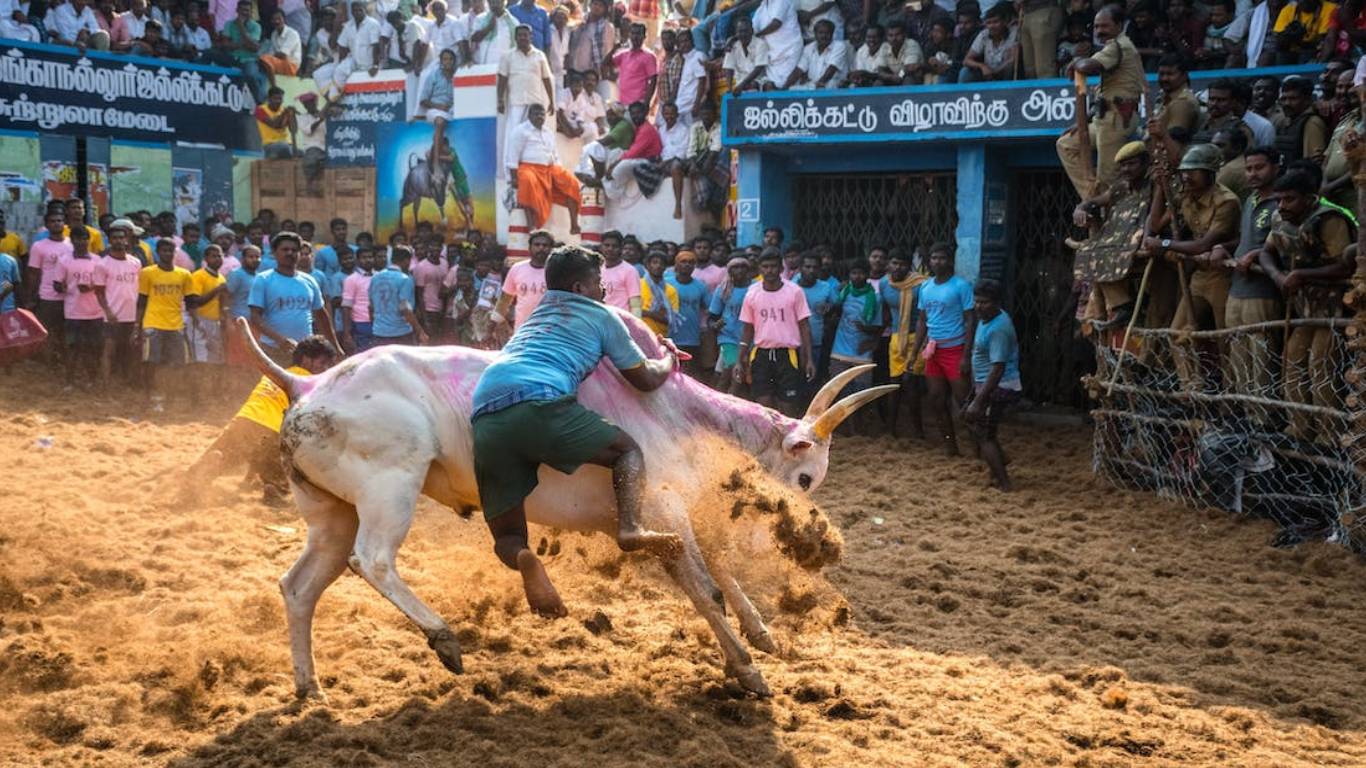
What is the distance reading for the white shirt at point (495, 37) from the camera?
59.6ft

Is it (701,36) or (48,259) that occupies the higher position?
(701,36)

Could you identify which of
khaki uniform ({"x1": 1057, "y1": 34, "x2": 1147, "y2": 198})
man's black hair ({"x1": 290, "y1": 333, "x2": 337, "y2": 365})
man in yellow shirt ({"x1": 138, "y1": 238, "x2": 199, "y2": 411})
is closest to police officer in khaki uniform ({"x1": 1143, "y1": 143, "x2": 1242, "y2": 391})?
khaki uniform ({"x1": 1057, "y1": 34, "x2": 1147, "y2": 198})

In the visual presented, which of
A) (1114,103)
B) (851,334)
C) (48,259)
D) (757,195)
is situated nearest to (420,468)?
(1114,103)

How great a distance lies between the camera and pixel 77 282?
14.2 meters

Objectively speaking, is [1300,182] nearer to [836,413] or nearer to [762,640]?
[836,413]

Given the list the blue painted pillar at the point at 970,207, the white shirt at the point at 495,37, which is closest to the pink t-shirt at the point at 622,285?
the blue painted pillar at the point at 970,207

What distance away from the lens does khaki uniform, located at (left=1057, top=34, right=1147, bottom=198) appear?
10719 millimetres

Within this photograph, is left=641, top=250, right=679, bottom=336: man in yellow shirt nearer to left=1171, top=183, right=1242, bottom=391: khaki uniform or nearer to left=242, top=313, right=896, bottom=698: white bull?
left=1171, top=183, right=1242, bottom=391: khaki uniform

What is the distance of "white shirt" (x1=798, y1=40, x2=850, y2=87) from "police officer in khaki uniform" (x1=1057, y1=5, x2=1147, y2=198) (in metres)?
4.28

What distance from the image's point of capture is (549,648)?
642 cm

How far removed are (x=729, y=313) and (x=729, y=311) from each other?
0.06 feet

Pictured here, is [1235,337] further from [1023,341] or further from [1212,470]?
[1023,341]

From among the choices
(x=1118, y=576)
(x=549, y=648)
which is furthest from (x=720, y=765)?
(x=1118, y=576)

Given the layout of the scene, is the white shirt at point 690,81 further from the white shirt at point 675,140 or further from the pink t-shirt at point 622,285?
the pink t-shirt at point 622,285
